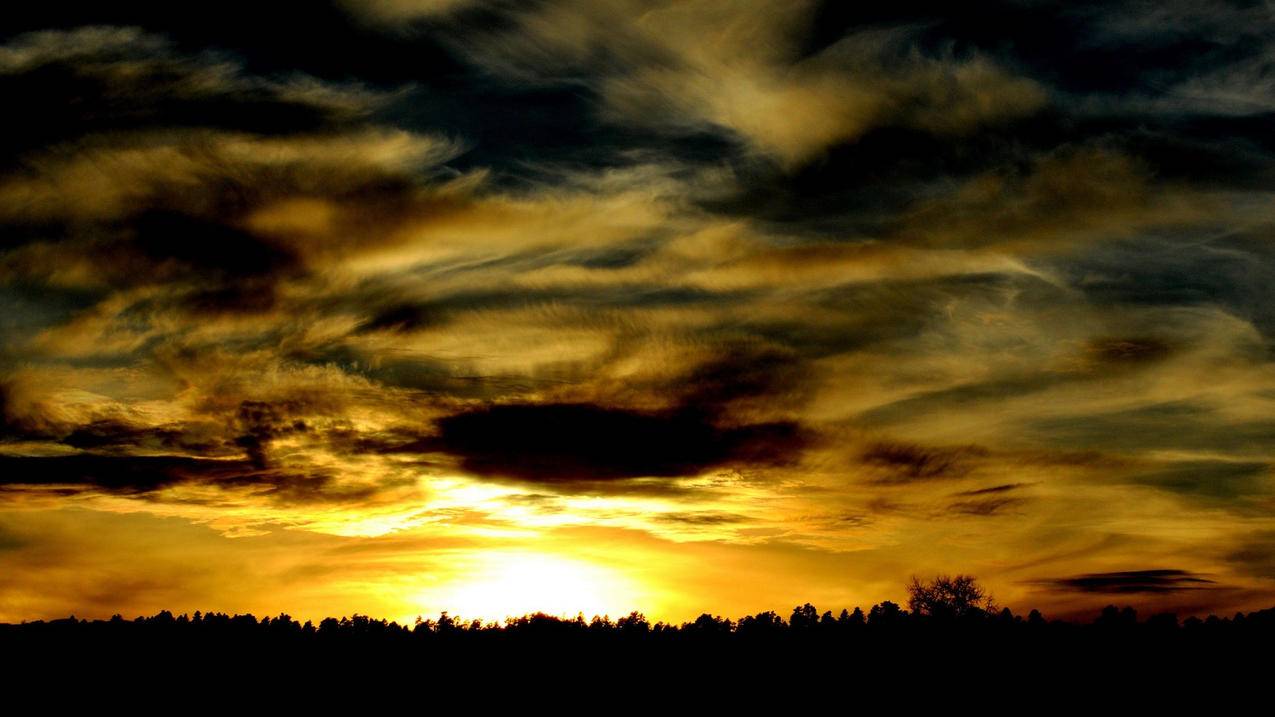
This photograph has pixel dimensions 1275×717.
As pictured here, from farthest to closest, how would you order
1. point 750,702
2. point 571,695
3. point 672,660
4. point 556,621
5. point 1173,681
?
1. point 556,621
2. point 672,660
3. point 571,695
4. point 750,702
5. point 1173,681

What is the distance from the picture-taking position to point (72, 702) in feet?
225

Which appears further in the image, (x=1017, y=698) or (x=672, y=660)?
(x=672, y=660)

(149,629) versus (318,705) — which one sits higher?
(149,629)

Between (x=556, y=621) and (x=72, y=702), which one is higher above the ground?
(x=556, y=621)

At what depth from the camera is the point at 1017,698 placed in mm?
53031

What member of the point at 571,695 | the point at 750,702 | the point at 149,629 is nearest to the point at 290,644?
the point at 149,629

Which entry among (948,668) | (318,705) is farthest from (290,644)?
(948,668)

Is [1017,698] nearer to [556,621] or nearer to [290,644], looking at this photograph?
[556,621]

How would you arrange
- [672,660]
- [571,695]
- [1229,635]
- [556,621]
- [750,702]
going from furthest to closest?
[556,621]
[672,660]
[571,695]
[750,702]
[1229,635]

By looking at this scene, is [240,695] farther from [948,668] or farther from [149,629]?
[948,668]

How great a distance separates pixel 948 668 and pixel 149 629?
62.5 meters

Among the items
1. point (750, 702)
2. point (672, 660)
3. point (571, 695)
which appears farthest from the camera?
point (672, 660)

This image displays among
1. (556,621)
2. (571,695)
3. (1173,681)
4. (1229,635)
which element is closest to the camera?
(1173,681)

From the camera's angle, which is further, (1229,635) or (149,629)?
(149,629)
